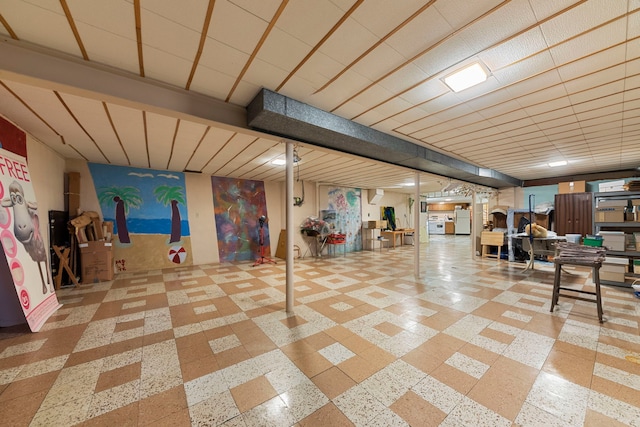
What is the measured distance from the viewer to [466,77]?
7.31 feet

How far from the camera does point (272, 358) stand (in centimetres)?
228

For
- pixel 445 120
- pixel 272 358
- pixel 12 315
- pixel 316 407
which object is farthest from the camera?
pixel 445 120

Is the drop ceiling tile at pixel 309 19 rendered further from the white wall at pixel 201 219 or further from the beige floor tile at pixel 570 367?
the white wall at pixel 201 219

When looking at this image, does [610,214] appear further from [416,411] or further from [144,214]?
[144,214]

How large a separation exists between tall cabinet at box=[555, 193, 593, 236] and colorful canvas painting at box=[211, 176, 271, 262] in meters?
9.29

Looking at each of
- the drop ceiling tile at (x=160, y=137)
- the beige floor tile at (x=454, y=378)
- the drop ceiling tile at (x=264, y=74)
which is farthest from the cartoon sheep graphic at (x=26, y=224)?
the beige floor tile at (x=454, y=378)

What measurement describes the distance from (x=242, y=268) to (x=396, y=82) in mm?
5761

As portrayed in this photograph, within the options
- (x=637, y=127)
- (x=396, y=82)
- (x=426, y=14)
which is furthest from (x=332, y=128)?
(x=637, y=127)

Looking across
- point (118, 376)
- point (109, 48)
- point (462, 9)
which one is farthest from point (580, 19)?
Result: point (118, 376)

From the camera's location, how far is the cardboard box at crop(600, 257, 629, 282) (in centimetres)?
456

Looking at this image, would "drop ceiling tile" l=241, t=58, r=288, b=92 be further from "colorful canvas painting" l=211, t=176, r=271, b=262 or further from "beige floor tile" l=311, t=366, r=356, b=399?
"colorful canvas painting" l=211, t=176, r=271, b=262

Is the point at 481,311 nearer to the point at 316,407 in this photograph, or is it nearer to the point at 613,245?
the point at 316,407

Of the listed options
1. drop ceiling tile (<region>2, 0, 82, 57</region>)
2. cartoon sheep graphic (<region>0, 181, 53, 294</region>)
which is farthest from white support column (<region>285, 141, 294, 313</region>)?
cartoon sheep graphic (<region>0, 181, 53, 294</region>)

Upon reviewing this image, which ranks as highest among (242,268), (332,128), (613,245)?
(332,128)
